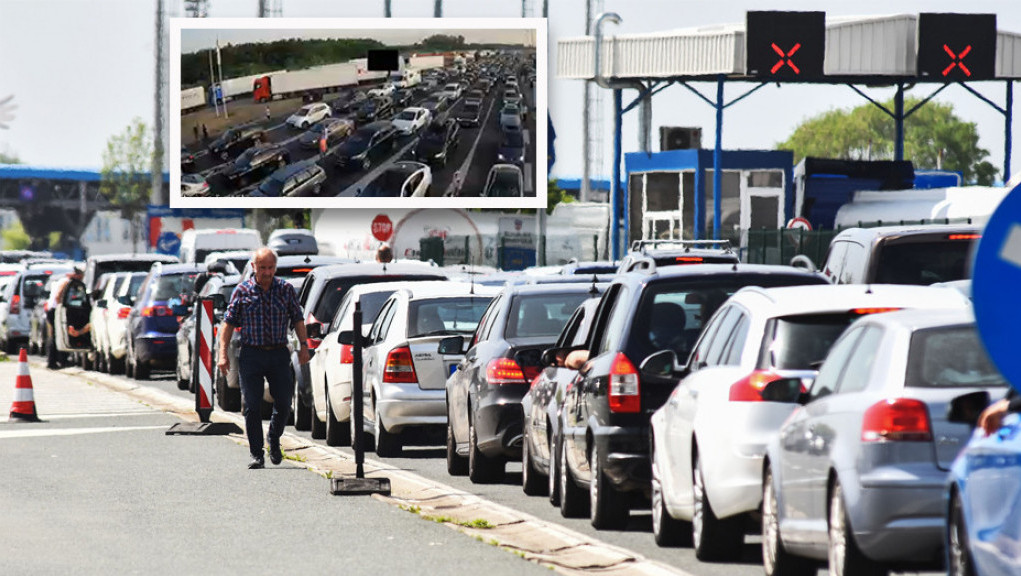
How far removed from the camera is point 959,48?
56.2 m

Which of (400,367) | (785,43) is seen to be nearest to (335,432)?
(400,367)

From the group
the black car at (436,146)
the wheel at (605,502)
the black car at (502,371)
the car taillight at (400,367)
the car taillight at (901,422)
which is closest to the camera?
the car taillight at (901,422)

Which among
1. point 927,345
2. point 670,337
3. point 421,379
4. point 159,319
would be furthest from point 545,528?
point 159,319

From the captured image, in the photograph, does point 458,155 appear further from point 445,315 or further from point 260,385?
point 260,385

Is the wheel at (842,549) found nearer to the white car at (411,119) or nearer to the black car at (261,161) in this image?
the black car at (261,161)

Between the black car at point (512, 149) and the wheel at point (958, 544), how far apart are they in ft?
126

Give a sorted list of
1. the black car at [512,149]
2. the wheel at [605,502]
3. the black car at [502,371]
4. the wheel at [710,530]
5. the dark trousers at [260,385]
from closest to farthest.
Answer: the wheel at [710,530]
the wheel at [605,502]
the black car at [502,371]
the dark trousers at [260,385]
the black car at [512,149]

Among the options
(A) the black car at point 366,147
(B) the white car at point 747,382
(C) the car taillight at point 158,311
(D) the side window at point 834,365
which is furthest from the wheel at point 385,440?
(A) the black car at point 366,147

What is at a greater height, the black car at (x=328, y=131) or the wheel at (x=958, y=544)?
the black car at (x=328, y=131)

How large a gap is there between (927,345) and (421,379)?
33.4 feet

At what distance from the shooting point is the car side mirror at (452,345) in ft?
57.9

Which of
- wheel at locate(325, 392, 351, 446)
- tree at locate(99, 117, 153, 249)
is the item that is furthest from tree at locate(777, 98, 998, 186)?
wheel at locate(325, 392, 351, 446)

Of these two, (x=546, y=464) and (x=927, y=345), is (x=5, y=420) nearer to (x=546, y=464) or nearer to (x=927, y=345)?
(x=546, y=464)

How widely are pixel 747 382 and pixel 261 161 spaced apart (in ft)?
122
